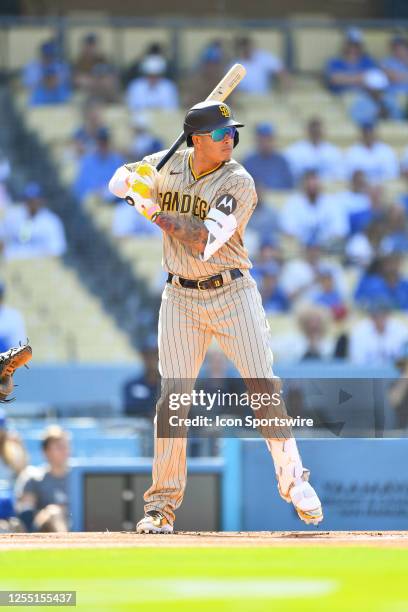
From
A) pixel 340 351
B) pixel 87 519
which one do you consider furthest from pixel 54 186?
pixel 87 519

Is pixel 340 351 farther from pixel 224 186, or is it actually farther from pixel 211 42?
pixel 224 186

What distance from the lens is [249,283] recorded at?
15.9 feet

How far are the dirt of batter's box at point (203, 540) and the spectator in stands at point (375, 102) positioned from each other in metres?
9.00

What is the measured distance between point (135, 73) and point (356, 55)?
232cm

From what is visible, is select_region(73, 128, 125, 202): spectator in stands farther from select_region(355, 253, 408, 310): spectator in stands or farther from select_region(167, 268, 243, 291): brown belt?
select_region(167, 268, 243, 291): brown belt

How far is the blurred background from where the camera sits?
10352 mm

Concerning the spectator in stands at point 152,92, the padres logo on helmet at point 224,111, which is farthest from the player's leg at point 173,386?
the spectator in stands at point 152,92

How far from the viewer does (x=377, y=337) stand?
10516 mm

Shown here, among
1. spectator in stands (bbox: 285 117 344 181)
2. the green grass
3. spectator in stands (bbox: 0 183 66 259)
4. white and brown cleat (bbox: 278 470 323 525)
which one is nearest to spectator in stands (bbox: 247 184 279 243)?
spectator in stands (bbox: 285 117 344 181)

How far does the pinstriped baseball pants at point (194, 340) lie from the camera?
4.79 metres

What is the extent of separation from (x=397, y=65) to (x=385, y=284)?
11.5 ft

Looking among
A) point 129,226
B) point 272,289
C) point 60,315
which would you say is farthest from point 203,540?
point 129,226

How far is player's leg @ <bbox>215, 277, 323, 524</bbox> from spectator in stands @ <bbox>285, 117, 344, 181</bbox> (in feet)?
25.5

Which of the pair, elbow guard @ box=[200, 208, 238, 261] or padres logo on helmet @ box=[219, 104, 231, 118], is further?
padres logo on helmet @ box=[219, 104, 231, 118]
